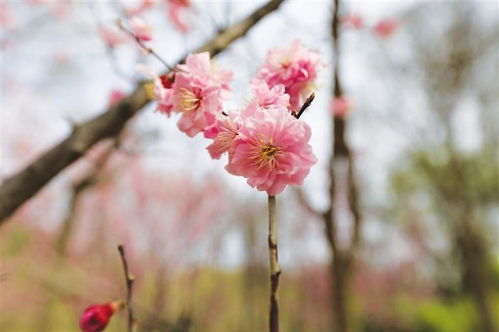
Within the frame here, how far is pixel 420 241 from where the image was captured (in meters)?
11.8

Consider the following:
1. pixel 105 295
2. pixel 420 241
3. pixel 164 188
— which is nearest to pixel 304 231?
pixel 420 241

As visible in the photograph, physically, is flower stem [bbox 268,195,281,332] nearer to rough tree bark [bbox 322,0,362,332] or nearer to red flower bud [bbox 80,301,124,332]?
red flower bud [bbox 80,301,124,332]

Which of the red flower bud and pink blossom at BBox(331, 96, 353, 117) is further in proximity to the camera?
pink blossom at BBox(331, 96, 353, 117)

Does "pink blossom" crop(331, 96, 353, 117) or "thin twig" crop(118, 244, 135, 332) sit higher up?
"pink blossom" crop(331, 96, 353, 117)

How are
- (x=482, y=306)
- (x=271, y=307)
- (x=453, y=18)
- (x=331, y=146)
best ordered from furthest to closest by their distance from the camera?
(x=453, y=18)
(x=482, y=306)
(x=331, y=146)
(x=271, y=307)

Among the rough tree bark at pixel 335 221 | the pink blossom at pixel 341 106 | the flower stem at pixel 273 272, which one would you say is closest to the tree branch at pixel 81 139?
the flower stem at pixel 273 272

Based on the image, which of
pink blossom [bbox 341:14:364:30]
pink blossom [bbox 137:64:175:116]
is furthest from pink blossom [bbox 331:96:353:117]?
pink blossom [bbox 137:64:175:116]

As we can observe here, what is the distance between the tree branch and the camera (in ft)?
4.42

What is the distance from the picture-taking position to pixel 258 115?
29.1 inches

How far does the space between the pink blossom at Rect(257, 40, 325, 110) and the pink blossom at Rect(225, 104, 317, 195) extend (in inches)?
10.9

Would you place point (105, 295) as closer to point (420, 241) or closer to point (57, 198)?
Result: point (57, 198)

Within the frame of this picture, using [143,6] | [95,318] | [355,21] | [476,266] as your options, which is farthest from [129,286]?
[476,266]

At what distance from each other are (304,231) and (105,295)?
802cm

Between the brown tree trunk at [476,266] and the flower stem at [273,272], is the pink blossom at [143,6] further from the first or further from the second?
the brown tree trunk at [476,266]
